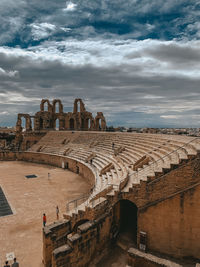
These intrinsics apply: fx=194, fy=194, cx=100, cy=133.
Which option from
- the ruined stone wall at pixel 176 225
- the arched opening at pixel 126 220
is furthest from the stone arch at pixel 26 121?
the ruined stone wall at pixel 176 225

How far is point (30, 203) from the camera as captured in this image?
48.9ft

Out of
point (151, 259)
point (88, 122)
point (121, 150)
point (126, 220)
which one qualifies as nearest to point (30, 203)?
point (126, 220)

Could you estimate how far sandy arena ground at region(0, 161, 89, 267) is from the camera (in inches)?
373

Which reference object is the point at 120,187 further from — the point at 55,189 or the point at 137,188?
the point at 55,189

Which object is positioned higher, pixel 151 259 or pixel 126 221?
pixel 151 259

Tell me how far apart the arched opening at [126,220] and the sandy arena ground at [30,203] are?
422 centimetres

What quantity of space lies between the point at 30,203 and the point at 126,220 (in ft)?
24.9

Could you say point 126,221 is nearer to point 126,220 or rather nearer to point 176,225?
point 126,220

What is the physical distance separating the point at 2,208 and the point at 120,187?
9.35 m

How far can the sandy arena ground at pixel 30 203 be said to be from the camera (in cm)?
948

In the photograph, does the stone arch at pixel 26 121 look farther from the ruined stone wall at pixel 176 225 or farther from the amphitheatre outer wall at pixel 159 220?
the ruined stone wall at pixel 176 225

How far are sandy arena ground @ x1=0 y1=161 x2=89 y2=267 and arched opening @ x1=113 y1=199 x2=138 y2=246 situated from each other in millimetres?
4218

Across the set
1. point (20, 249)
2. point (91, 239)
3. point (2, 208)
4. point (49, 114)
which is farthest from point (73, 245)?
point (49, 114)

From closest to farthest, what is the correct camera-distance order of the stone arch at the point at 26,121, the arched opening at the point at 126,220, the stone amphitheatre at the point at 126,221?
1. the stone amphitheatre at the point at 126,221
2. the arched opening at the point at 126,220
3. the stone arch at the point at 26,121
